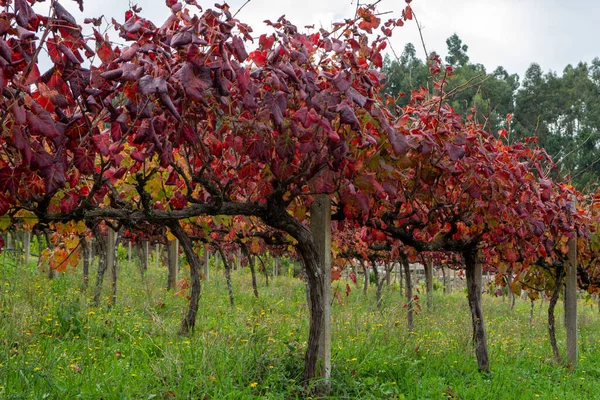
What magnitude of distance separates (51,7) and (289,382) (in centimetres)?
330

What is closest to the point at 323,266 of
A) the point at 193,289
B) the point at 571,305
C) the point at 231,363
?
the point at 231,363

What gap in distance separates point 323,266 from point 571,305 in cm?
456

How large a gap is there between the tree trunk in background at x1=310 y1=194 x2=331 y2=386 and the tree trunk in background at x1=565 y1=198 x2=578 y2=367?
4.43 metres

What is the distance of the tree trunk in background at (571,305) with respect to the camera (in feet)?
23.9

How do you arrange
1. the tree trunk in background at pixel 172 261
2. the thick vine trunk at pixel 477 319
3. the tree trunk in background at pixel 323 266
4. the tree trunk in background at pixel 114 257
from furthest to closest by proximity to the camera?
the tree trunk in background at pixel 172 261 < the tree trunk in background at pixel 114 257 < the thick vine trunk at pixel 477 319 < the tree trunk in background at pixel 323 266

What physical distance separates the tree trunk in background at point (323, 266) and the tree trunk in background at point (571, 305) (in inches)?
174

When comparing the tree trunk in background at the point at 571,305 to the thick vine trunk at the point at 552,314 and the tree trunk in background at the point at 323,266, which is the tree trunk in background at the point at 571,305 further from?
the tree trunk in background at the point at 323,266

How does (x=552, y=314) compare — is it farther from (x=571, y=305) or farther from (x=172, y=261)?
(x=172, y=261)

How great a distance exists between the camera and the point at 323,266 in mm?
4340

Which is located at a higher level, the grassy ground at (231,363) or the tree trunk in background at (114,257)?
the tree trunk in background at (114,257)

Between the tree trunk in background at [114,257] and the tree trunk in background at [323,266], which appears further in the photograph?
the tree trunk in background at [114,257]

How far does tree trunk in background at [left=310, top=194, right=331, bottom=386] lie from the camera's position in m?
4.31

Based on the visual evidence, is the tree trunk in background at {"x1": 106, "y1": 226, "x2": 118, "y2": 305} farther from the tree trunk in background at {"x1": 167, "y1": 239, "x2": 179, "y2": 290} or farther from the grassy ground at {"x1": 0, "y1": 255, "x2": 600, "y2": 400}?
the tree trunk in background at {"x1": 167, "y1": 239, "x2": 179, "y2": 290}

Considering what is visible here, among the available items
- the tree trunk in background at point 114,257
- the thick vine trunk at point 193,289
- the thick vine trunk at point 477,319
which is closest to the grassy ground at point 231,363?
the thick vine trunk at point 477,319
